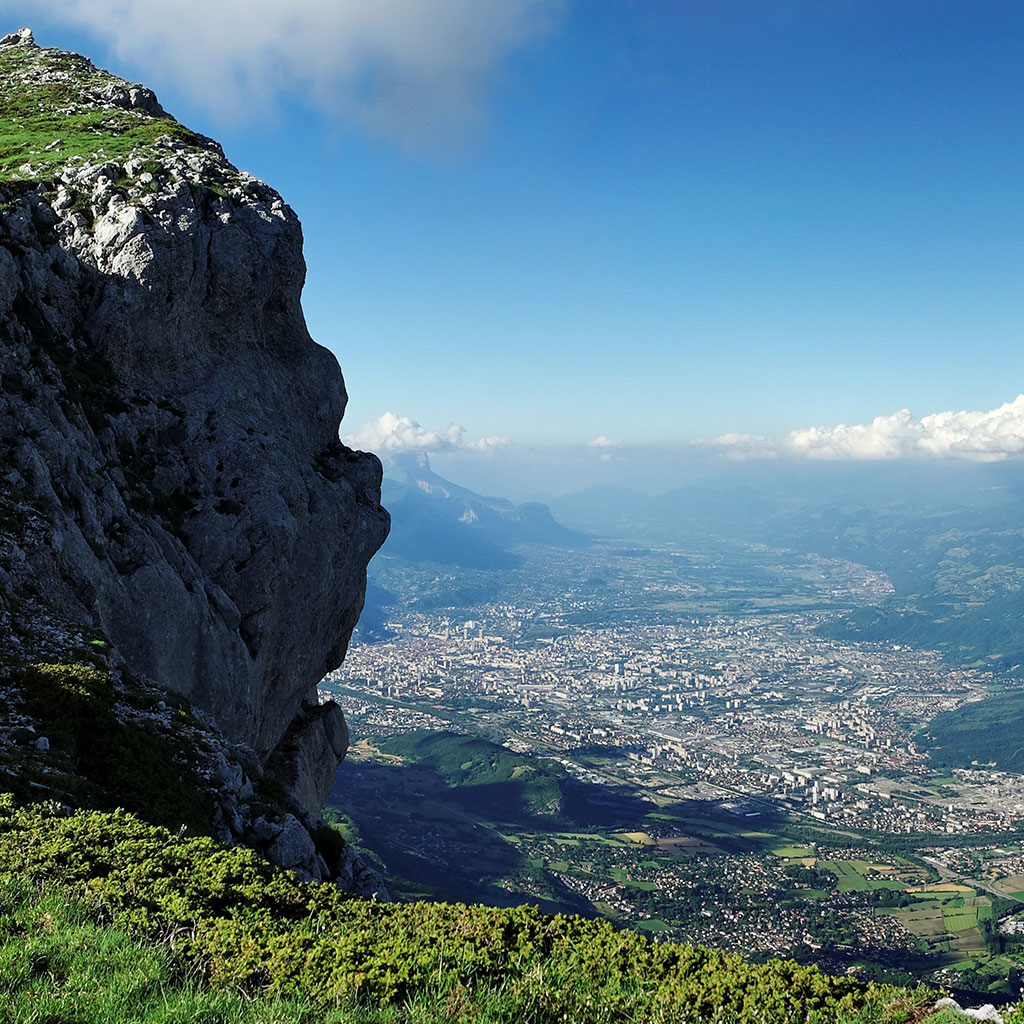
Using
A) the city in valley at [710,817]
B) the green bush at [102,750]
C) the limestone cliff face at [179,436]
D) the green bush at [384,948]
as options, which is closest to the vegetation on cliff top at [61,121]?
the limestone cliff face at [179,436]

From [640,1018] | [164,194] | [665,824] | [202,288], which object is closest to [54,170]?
[164,194]

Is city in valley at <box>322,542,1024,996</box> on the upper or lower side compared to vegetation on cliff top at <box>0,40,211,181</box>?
lower

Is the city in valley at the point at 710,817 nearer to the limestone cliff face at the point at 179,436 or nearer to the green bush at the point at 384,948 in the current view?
the limestone cliff face at the point at 179,436

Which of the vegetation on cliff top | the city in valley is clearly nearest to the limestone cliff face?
the vegetation on cliff top

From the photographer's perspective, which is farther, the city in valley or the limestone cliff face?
the city in valley

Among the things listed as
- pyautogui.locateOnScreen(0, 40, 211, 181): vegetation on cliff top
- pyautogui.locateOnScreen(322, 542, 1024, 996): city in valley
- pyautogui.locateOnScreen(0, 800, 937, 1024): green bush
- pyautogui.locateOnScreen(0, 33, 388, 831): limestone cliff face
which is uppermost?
pyautogui.locateOnScreen(0, 40, 211, 181): vegetation on cliff top

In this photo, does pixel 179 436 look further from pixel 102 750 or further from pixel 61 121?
pixel 61 121

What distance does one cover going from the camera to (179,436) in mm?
24672

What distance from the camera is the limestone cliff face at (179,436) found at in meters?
18.7

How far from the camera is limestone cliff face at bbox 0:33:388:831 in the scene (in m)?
18.7

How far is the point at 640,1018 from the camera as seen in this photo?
689 centimetres

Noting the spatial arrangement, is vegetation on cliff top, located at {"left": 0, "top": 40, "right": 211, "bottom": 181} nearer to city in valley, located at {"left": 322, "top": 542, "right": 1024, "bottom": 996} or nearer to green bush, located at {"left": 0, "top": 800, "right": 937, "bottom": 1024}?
green bush, located at {"left": 0, "top": 800, "right": 937, "bottom": 1024}

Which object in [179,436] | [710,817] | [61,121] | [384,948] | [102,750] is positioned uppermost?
[61,121]

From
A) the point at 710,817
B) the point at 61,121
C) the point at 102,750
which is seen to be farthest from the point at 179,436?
the point at 710,817
